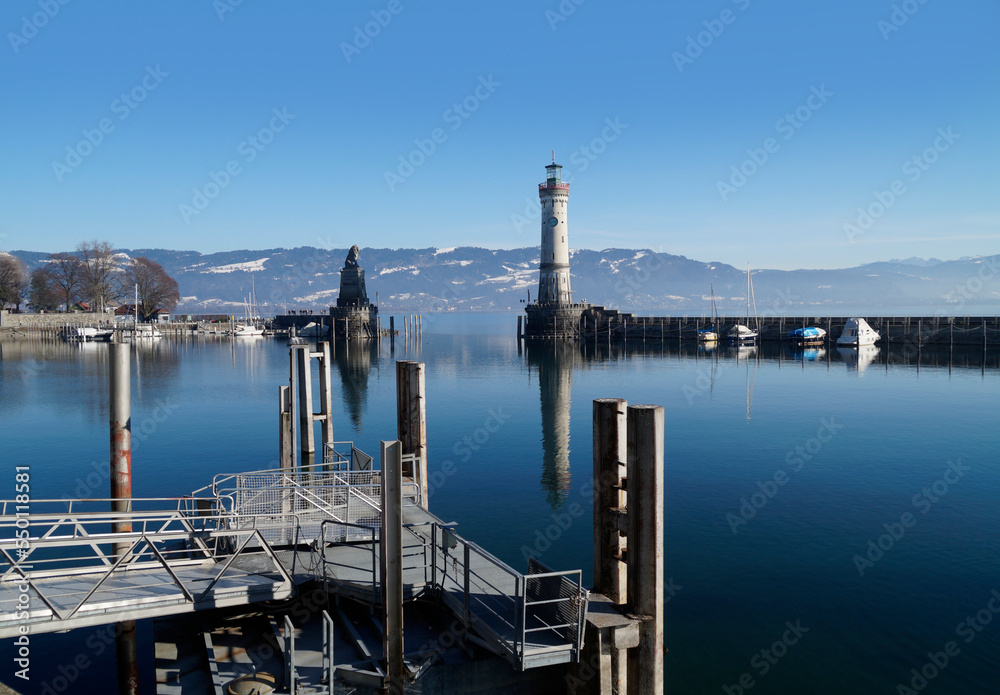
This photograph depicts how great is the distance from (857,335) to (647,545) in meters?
93.0

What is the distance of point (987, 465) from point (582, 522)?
17.9 m

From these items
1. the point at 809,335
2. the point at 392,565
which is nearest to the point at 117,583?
the point at 392,565

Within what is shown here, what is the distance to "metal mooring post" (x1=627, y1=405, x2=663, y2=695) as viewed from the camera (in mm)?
10117

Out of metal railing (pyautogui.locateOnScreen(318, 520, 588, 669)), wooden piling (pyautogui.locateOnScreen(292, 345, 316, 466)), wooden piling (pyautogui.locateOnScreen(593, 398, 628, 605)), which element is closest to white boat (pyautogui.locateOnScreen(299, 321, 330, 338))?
wooden piling (pyautogui.locateOnScreen(292, 345, 316, 466))

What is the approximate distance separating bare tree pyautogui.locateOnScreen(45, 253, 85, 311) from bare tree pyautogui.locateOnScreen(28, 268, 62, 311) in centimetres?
33

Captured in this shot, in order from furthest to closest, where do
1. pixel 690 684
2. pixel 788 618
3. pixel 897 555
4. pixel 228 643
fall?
pixel 897 555, pixel 788 618, pixel 690 684, pixel 228 643

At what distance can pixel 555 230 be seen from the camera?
352 ft

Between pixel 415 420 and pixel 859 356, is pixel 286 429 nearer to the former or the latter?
pixel 415 420

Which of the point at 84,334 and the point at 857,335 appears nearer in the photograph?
the point at 857,335

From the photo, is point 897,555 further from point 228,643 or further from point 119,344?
point 119,344

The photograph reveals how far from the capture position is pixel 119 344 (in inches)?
504

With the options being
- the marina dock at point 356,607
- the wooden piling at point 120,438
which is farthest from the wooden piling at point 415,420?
the wooden piling at point 120,438

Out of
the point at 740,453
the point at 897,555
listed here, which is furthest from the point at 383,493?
the point at 740,453

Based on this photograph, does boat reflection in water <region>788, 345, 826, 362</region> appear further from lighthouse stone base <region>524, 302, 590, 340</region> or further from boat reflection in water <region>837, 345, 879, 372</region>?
lighthouse stone base <region>524, 302, 590, 340</region>
